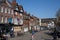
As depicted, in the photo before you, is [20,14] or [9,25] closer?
[9,25]

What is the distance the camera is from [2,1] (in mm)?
57188

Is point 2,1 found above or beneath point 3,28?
above

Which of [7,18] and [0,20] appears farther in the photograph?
[7,18]

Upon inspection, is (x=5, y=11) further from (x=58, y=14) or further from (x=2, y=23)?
(x=58, y=14)

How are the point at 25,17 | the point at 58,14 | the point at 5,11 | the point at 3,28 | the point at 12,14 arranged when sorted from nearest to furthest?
the point at 3,28
the point at 5,11
the point at 12,14
the point at 25,17
the point at 58,14

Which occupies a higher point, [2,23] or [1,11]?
[1,11]

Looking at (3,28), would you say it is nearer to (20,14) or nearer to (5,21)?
(5,21)

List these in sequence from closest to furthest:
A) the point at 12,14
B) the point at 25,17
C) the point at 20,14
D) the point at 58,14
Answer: the point at 12,14 → the point at 20,14 → the point at 25,17 → the point at 58,14

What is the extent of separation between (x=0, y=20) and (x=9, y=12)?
24.5ft

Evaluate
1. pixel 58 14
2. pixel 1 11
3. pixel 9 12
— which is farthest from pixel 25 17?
pixel 1 11

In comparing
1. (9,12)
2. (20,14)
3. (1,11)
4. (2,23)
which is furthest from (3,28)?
(20,14)

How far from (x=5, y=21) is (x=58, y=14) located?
146 feet

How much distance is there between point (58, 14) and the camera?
3711 inches

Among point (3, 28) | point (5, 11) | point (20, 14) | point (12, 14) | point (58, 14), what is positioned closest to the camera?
point (3, 28)
